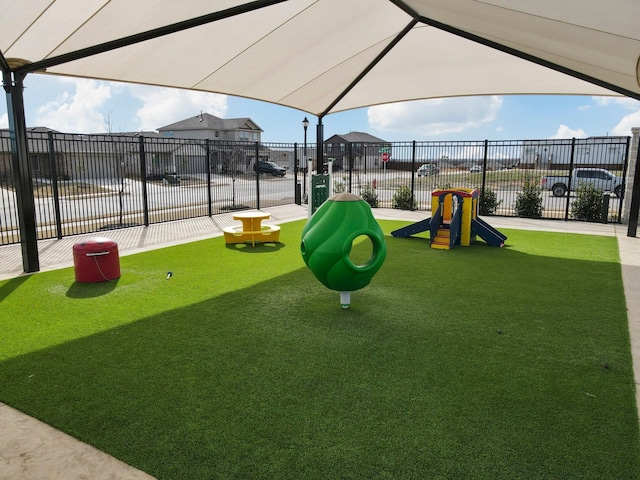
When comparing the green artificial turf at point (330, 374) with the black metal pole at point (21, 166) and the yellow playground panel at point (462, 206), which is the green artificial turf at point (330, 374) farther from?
the yellow playground panel at point (462, 206)

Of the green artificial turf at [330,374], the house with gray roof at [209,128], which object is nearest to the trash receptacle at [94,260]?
the green artificial turf at [330,374]

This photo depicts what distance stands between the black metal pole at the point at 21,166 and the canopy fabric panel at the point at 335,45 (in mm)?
377

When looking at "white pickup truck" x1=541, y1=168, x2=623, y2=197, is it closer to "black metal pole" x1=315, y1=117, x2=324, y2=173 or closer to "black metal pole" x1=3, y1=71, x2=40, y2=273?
"black metal pole" x1=315, y1=117, x2=324, y2=173

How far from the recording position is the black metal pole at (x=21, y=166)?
780 cm

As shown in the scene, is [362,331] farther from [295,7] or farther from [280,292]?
[295,7]

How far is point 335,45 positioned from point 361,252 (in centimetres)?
467

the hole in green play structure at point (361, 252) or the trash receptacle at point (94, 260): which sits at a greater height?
the trash receptacle at point (94, 260)

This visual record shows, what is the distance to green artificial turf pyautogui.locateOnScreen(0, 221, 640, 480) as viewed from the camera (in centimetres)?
321

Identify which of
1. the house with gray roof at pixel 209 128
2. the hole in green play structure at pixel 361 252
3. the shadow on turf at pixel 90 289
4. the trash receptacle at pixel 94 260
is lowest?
the shadow on turf at pixel 90 289

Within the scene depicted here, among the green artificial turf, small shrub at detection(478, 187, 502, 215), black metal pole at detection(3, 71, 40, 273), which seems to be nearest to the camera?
the green artificial turf

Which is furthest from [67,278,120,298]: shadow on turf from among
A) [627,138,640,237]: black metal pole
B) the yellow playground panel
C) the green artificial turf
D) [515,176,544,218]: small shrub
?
[515,176,544,218]: small shrub

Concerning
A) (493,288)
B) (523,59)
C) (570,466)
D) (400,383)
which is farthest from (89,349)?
(523,59)

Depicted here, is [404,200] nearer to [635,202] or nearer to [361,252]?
[635,202]

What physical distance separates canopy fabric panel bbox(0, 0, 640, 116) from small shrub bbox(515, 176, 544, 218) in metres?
5.28
